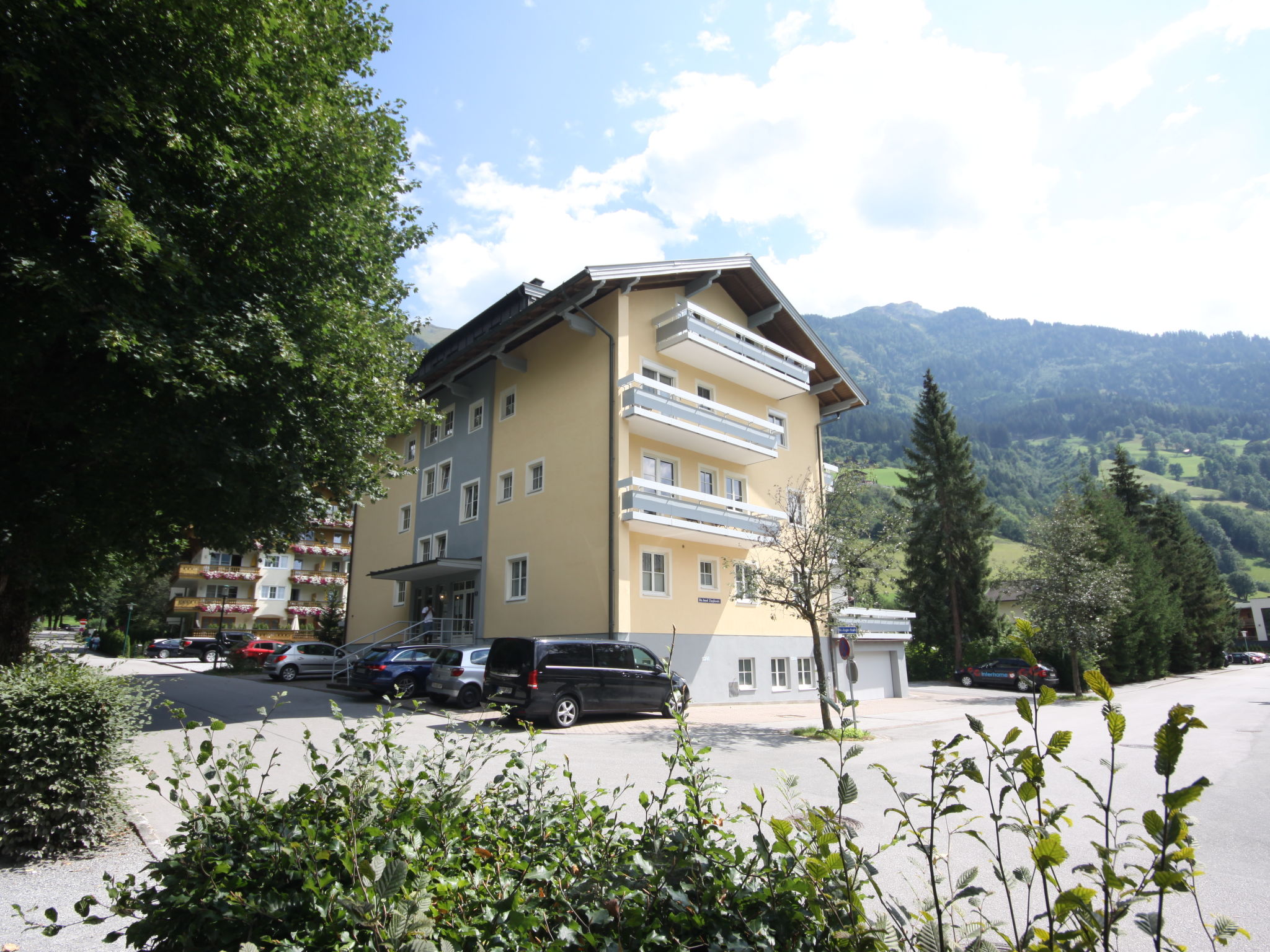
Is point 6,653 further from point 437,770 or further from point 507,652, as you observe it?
point 437,770

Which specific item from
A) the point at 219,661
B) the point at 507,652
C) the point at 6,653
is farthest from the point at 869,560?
the point at 219,661

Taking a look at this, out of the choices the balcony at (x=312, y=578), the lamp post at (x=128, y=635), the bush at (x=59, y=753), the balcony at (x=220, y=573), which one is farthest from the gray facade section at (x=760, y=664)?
the balcony at (x=220, y=573)

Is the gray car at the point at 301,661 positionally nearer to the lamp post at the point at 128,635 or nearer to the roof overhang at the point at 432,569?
the roof overhang at the point at 432,569

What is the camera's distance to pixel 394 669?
1941cm

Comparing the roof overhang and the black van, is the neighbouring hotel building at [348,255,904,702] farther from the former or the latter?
the black van

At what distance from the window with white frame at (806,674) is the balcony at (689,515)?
203 inches

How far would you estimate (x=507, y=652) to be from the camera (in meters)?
15.3

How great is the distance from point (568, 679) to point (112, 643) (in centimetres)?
5665

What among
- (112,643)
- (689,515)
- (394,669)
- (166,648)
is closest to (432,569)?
(394,669)

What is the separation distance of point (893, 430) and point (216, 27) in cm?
17892

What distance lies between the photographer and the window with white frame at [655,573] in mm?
21094

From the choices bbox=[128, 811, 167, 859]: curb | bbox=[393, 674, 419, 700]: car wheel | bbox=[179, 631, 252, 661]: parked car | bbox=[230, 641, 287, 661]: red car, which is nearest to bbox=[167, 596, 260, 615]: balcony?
bbox=[179, 631, 252, 661]: parked car

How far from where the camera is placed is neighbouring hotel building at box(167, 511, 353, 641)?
60000mm

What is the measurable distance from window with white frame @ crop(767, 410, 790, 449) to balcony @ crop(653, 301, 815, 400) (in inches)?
25.0
